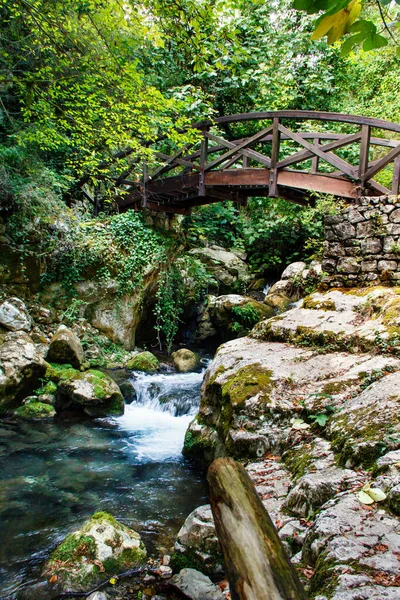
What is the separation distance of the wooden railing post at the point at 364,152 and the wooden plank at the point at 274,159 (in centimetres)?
187

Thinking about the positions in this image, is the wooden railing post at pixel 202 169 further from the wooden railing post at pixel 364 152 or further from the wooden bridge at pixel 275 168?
the wooden railing post at pixel 364 152

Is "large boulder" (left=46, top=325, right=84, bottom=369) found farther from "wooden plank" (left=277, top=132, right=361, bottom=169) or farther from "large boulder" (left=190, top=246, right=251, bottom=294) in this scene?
"wooden plank" (left=277, top=132, right=361, bottom=169)

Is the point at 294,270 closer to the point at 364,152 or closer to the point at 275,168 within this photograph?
the point at 275,168

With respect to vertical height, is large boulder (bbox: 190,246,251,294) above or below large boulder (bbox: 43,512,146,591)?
above

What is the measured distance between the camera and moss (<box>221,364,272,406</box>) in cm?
409

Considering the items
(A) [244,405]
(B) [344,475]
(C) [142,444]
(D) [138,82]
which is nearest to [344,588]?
(B) [344,475]

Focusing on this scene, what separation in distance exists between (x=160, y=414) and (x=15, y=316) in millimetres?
3412

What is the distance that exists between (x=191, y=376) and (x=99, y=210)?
234 inches

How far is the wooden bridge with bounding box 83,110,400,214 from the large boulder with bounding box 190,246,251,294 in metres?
1.92

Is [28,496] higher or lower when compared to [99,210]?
lower

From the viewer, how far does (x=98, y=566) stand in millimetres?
2955

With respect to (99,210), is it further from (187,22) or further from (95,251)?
(187,22)

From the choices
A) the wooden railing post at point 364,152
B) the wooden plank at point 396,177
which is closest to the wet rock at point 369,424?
the wooden plank at point 396,177

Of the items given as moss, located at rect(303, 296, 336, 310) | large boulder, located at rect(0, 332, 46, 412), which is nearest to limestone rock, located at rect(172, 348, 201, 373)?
large boulder, located at rect(0, 332, 46, 412)
